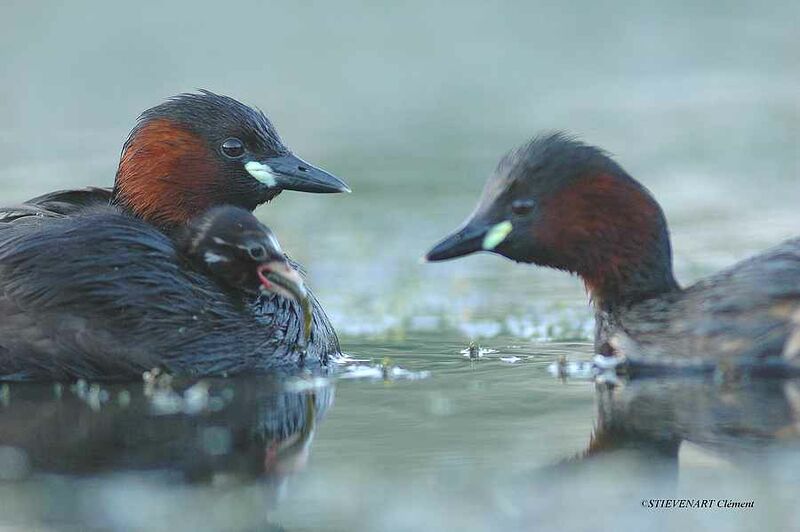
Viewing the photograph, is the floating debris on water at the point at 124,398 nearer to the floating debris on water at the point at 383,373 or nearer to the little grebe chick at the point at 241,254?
the little grebe chick at the point at 241,254

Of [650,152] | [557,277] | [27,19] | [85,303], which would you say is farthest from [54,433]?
[27,19]

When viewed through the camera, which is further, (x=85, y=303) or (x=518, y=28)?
(x=518, y=28)

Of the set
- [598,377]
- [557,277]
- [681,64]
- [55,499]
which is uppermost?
[681,64]

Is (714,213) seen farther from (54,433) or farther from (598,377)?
(54,433)

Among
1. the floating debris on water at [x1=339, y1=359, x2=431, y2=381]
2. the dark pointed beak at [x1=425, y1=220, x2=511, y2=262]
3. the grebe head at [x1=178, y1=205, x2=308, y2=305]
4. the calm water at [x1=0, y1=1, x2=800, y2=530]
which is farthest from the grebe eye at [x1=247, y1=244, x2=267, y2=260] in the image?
the dark pointed beak at [x1=425, y1=220, x2=511, y2=262]

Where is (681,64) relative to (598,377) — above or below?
above

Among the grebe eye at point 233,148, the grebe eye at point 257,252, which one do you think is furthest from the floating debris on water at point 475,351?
the grebe eye at point 233,148

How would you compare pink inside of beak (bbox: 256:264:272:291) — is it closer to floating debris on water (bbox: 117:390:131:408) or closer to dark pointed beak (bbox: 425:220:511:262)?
dark pointed beak (bbox: 425:220:511:262)
